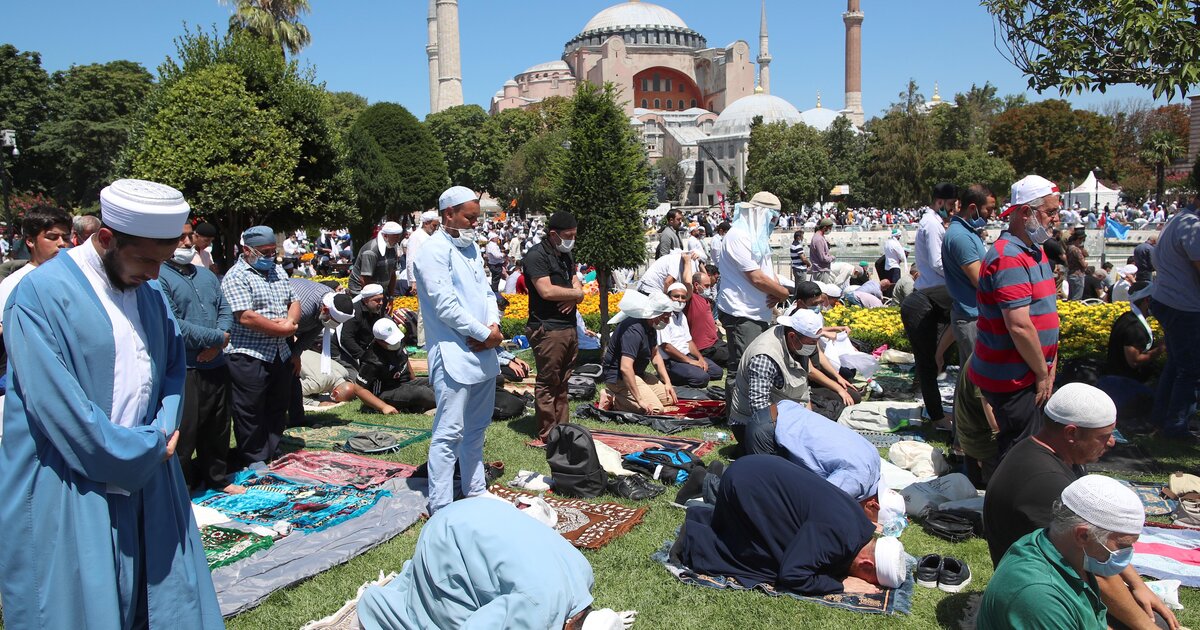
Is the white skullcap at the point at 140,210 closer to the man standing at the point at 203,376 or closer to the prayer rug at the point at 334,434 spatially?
the man standing at the point at 203,376

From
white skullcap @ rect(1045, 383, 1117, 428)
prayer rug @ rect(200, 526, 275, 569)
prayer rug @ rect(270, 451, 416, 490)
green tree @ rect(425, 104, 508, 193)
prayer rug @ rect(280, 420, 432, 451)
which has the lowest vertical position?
prayer rug @ rect(200, 526, 275, 569)

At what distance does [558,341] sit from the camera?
20.7 ft

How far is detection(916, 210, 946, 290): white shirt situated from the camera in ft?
21.6

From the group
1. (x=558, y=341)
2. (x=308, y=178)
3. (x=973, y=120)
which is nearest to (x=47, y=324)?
(x=558, y=341)

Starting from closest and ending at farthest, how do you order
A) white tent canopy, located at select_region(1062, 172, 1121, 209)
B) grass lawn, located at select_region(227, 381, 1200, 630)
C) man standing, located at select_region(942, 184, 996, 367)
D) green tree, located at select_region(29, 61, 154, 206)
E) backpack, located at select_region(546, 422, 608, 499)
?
grass lawn, located at select_region(227, 381, 1200, 630) → backpack, located at select_region(546, 422, 608, 499) → man standing, located at select_region(942, 184, 996, 367) → white tent canopy, located at select_region(1062, 172, 1121, 209) → green tree, located at select_region(29, 61, 154, 206)

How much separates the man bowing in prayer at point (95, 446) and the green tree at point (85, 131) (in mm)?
48387

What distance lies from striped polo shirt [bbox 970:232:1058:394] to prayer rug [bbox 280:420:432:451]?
4.30 m

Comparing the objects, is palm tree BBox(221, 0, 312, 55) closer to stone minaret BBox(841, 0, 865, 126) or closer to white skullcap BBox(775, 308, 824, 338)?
white skullcap BBox(775, 308, 824, 338)

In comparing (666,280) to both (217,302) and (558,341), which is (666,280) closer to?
(558,341)

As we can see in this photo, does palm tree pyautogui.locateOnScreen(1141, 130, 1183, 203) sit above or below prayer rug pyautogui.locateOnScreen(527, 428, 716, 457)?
above

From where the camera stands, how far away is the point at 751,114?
3536 inches

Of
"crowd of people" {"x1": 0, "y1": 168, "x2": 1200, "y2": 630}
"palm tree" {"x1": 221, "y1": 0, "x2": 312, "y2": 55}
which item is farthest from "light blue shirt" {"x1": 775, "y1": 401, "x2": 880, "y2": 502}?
"palm tree" {"x1": 221, "y1": 0, "x2": 312, "y2": 55}

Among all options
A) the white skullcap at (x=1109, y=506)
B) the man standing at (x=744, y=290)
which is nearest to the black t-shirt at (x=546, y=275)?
the man standing at (x=744, y=290)

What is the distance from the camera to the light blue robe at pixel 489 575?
2.68 metres
